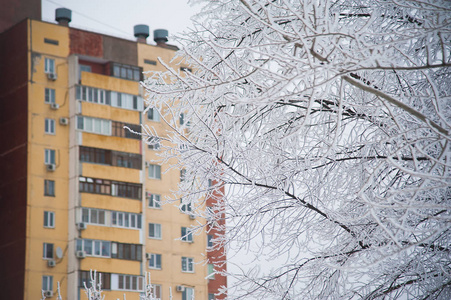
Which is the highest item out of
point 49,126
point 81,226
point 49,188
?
point 49,126

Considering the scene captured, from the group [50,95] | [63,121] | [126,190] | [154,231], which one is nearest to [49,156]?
[63,121]

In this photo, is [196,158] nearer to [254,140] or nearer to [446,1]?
[254,140]

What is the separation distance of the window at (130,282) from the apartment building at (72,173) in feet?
0.18

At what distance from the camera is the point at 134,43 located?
145 feet

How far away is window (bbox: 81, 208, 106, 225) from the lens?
3862 centimetres

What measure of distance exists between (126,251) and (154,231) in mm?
3442

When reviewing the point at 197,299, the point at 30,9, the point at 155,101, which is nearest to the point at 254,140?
the point at 155,101

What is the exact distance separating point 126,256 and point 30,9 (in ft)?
54.7

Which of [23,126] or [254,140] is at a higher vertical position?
[23,126]

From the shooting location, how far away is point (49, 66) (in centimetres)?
3981

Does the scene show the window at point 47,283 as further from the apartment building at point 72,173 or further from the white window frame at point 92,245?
the white window frame at point 92,245

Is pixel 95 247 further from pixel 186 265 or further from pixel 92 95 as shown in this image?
pixel 92 95

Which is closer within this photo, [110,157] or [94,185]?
[94,185]

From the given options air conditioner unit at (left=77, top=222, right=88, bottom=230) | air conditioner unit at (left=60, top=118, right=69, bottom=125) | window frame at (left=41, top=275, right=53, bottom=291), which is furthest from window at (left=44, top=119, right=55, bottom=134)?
window frame at (left=41, top=275, right=53, bottom=291)
